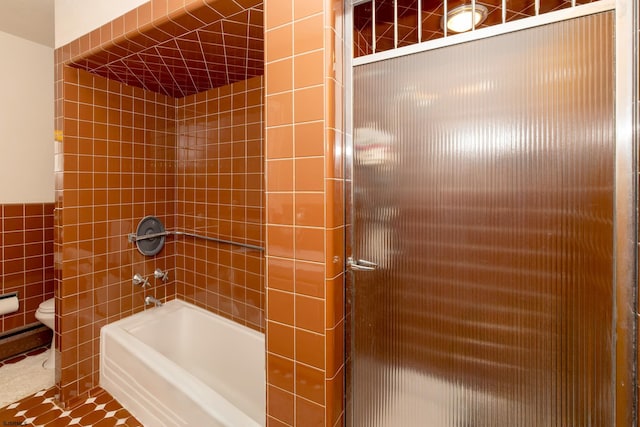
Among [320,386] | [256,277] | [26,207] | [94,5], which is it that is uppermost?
[94,5]

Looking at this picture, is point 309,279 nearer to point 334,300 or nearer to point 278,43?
point 334,300

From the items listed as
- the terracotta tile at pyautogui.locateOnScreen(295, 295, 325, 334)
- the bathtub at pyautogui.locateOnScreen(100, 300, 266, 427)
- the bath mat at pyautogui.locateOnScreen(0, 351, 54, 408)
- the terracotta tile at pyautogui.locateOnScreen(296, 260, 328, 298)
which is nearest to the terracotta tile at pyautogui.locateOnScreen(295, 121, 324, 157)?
the terracotta tile at pyautogui.locateOnScreen(296, 260, 328, 298)

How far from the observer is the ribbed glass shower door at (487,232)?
0.78 m

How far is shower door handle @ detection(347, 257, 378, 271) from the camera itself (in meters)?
1.06

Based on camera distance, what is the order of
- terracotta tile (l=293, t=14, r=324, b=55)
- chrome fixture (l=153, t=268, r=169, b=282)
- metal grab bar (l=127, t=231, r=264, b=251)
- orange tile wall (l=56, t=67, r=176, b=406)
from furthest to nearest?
chrome fixture (l=153, t=268, r=169, b=282), metal grab bar (l=127, t=231, r=264, b=251), orange tile wall (l=56, t=67, r=176, b=406), terracotta tile (l=293, t=14, r=324, b=55)

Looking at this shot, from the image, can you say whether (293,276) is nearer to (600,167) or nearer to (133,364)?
(600,167)

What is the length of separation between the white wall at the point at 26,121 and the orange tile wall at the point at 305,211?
2475mm

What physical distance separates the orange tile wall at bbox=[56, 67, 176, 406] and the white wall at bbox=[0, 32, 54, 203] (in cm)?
92

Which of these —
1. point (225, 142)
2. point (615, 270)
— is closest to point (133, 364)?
point (225, 142)

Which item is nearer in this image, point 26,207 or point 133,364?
point 133,364

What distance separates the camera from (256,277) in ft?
6.55

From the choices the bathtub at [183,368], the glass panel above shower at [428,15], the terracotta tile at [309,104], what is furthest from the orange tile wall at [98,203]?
the glass panel above shower at [428,15]

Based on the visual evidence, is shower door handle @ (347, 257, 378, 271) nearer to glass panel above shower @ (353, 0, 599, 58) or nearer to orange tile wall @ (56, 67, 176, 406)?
glass panel above shower @ (353, 0, 599, 58)

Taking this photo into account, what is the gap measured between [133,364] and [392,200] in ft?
5.98
